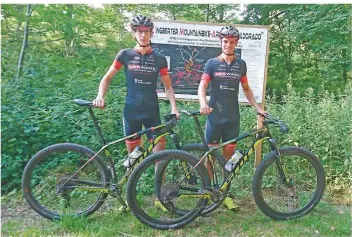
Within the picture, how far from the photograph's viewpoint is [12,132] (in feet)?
14.3

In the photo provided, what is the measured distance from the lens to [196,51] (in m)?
4.19

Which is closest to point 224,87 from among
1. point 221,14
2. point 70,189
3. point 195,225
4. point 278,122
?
point 278,122

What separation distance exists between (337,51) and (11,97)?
763 cm

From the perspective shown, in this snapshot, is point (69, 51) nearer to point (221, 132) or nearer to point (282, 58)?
point (221, 132)

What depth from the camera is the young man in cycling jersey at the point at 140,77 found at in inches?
129

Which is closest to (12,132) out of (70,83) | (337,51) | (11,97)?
(11,97)

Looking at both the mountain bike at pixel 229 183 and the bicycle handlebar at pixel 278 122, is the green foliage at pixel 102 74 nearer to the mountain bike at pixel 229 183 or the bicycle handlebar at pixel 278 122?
the mountain bike at pixel 229 183

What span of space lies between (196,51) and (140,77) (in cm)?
117

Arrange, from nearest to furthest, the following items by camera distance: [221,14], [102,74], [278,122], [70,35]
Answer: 1. [278,122]
2. [102,74]
3. [70,35]
4. [221,14]

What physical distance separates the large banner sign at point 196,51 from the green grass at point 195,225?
150 cm

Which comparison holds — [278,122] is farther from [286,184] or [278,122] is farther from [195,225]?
[195,225]

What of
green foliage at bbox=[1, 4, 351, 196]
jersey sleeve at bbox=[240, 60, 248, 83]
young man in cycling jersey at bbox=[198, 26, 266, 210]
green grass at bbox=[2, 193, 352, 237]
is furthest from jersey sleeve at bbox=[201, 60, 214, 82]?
green grass at bbox=[2, 193, 352, 237]

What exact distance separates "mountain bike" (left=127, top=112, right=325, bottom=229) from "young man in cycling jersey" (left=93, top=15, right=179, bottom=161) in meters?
0.36

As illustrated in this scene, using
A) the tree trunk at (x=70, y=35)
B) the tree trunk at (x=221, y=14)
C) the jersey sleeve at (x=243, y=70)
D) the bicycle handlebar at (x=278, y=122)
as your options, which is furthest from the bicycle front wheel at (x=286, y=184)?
the tree trunk at (x=221, y=14)
